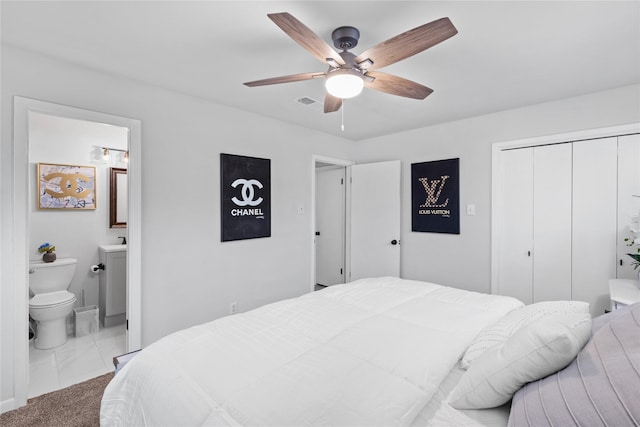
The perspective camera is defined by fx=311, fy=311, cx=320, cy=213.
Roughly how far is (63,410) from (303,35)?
8.89 feet

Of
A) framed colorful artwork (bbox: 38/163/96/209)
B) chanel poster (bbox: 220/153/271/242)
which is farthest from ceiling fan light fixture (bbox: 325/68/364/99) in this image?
framed colorful artwork (bbox: 38/163/96/209)

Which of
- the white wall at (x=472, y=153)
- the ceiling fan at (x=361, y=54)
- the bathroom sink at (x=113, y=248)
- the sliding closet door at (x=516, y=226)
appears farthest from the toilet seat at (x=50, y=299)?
the sliding closet door at (x=516, y=226)

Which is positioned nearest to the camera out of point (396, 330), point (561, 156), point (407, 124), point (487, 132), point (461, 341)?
point (461, 341)

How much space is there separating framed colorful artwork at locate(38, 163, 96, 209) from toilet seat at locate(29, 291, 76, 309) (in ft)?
3.19

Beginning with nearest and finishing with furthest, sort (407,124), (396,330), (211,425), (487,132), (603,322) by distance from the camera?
(211,425)
(603,322)
(396,330)
(487,132)
(407,124)

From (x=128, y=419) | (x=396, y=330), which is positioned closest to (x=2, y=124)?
(x=128, y=419)

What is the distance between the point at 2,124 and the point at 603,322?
11.0 ft

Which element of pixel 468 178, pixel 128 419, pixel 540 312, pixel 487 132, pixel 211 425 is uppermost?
pixel 487 132

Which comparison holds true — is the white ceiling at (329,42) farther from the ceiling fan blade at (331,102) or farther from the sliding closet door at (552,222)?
the sliding closet door at (552,222)

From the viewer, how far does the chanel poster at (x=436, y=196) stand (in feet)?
11.8

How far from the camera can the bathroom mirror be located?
3.77 meters

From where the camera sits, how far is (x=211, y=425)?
38.7 inches

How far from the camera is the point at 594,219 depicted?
281 cm

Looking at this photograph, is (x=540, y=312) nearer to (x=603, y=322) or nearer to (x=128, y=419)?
(x=603, y=322)
